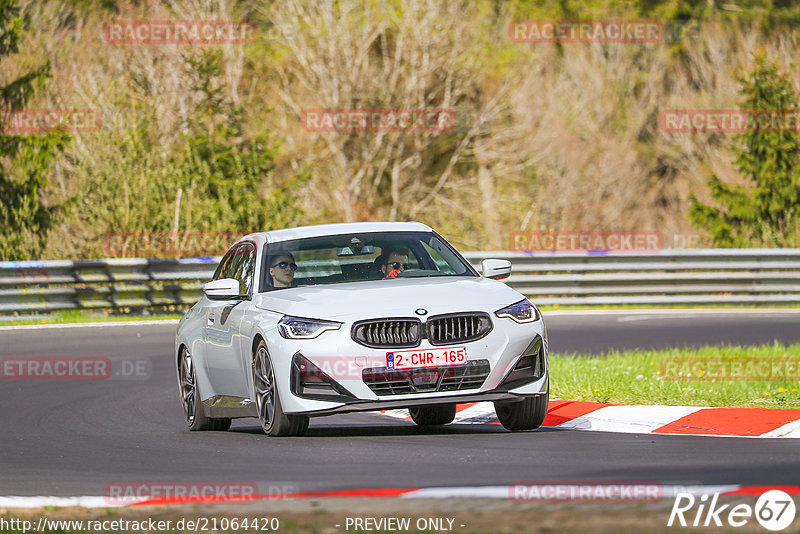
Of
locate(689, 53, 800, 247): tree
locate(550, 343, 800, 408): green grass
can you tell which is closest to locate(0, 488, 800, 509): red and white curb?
locate(550, 343, 800, 408): green grass

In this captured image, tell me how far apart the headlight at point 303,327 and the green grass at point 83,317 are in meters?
13.6

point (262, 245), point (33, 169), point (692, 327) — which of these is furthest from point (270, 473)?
point (33, 169)

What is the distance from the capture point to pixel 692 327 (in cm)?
2073

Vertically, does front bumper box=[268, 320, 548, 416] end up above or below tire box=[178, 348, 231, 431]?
above

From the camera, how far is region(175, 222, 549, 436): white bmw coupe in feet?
30.2

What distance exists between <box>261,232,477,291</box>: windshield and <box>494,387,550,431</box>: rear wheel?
1.12m

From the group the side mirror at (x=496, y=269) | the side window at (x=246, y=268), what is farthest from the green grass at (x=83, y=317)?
the side mirror at (x=496, y=269)

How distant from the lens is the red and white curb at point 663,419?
9.59 meters

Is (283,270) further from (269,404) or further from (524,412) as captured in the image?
(524,412)

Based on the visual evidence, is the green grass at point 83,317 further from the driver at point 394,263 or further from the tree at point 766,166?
the tree at point 766,166

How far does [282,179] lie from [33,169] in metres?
16.7

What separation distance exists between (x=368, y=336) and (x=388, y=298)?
1.21 feet

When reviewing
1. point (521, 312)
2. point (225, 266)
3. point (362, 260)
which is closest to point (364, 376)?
point (521, 312)

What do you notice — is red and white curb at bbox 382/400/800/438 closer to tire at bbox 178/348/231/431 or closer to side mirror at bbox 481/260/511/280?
side mirror at bbox 481/260/511/280
